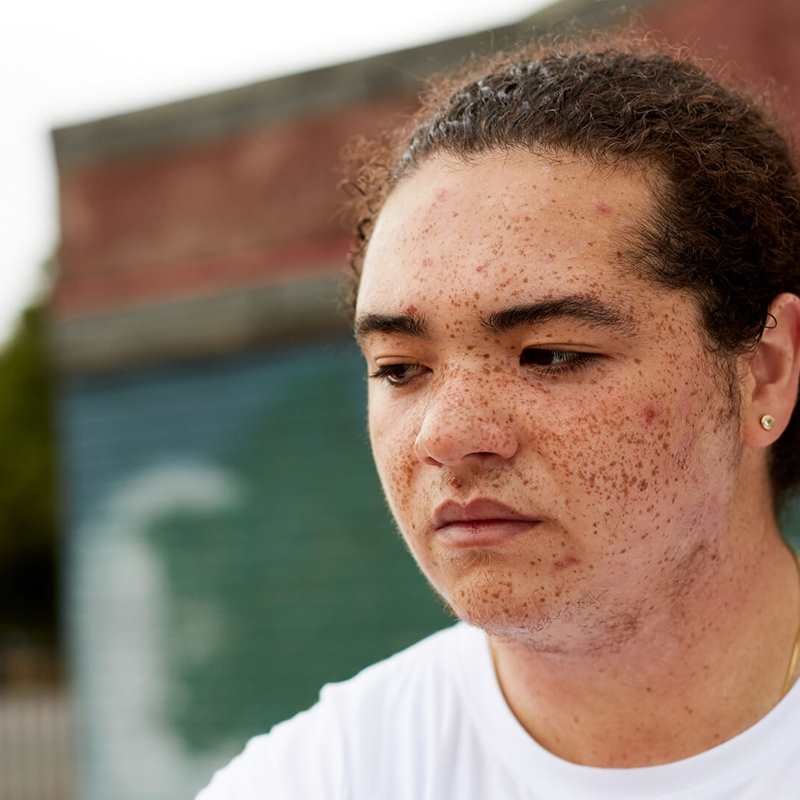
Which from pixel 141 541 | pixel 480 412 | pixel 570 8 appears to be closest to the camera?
pixel 480 412

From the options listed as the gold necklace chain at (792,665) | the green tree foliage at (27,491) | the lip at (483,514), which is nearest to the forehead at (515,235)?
the lip at (483,514)

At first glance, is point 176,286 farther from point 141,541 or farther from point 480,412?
point 480,412

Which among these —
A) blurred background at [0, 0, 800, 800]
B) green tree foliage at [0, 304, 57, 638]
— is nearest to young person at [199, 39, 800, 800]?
blurred background at [0, 0, 800, 800]

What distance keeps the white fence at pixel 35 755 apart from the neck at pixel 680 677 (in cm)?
1005

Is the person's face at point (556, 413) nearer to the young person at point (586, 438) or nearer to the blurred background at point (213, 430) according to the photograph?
the young person at point (586, 438)

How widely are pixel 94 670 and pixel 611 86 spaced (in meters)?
6.14

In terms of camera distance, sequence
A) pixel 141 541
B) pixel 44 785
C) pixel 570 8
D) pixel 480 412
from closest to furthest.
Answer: pixel 480 412 < pixel 570 8 < pixel 141 541 < pixel 44 785

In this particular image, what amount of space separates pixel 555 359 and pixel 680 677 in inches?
22.8

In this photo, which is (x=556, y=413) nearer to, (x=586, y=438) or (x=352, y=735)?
(x=586, y=438)

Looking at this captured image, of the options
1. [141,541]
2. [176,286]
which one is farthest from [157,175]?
[141,541]

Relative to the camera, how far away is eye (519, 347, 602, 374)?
6.20ft

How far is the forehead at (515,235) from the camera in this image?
6.22 ft

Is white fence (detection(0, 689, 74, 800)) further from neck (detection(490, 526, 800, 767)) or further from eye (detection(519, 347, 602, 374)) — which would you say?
eye (detection(519, 347, 602, 374))

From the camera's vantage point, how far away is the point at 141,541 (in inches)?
285
